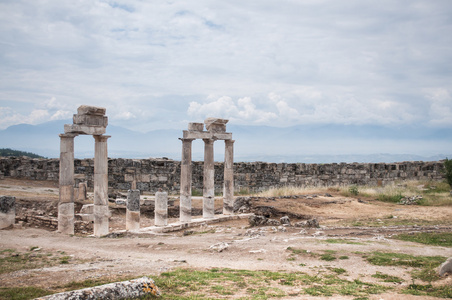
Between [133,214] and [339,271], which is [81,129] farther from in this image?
[339,271]

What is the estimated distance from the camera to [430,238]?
46.3 ft

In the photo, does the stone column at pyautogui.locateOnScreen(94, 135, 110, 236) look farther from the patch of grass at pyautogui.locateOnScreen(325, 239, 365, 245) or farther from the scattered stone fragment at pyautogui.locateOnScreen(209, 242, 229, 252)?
the patch of grass at pyautogui.locateOnScreen(325, 239, 365, 245)

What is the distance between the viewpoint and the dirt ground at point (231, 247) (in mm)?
9688

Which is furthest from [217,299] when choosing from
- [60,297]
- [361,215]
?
[361,215]

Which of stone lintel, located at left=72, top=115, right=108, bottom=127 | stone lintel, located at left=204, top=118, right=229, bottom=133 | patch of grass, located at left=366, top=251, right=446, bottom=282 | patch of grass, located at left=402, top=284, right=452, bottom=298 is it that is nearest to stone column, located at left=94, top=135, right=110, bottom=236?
stone lintel, located at left=72, top=115, right=108, bottom=127

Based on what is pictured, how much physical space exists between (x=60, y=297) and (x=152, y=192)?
68.4ft

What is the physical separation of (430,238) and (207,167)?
9975 millimetres

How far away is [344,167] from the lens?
106ft

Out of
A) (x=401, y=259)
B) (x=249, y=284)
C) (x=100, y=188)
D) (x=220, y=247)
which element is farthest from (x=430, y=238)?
(x=100, y=188)

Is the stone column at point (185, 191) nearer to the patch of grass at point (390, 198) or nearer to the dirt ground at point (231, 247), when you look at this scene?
the dirt ground at point (231, 247)

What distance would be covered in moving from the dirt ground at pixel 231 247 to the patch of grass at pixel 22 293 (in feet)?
1.24

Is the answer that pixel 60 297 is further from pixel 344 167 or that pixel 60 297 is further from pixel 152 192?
pixel 344 167

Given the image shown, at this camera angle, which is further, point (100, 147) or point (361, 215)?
point (361, 215)

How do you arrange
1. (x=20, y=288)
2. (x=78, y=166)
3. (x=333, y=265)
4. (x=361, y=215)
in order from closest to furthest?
(x=20, y=288) → (x=333, y=265) → (x=361, y=215) → (x=78, y=166)
